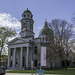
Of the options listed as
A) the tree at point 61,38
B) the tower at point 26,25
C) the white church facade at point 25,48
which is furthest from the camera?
the tower at point 26,25

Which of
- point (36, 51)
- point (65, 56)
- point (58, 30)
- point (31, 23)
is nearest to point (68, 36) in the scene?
point (58, 30)

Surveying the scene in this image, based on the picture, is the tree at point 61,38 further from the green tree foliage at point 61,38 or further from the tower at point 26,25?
the tower at point 26,25

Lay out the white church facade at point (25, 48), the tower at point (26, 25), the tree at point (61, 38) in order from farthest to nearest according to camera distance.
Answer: the tower at point (26, 25), the white church facade at point (25, 48), the tree at point (61, 38)

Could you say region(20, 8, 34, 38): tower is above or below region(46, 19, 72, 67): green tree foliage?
above

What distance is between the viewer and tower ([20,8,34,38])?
176 feet

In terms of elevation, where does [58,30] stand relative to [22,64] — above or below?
above

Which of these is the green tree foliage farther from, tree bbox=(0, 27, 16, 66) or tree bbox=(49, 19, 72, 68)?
tree bbox=(0, 27, 16, 66)

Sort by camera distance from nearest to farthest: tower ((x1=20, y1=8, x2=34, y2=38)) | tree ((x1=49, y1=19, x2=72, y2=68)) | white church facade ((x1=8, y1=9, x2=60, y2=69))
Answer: tree ((x1=49, y1=19, x2=72, y2=68)), white church facade ((x1=8, y1=9, x2=60, y2=69)), tower ((x1=20, y1=8, x2=34, y2=38))

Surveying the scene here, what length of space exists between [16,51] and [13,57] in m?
2.79

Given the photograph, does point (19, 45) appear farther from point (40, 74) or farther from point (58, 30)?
point (40, 74)

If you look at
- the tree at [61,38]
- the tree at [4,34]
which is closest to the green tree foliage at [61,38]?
the tree at [61,38]

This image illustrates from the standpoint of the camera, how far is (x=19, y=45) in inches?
1938

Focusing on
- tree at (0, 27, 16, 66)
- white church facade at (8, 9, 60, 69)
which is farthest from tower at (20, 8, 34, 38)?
tree at (0, 27, 16, 66)

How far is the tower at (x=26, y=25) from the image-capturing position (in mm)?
53500
